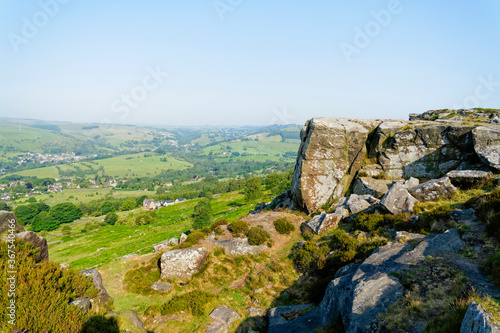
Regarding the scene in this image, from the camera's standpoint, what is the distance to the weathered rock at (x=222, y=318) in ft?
49.4

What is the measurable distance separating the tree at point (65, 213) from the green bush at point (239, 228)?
146 meters

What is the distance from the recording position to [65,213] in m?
132

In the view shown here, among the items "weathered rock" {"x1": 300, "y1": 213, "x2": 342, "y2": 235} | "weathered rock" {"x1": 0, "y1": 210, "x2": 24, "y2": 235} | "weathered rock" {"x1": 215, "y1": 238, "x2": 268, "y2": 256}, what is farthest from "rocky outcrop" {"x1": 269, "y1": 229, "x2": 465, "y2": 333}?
"weathered rock" {"x1": 0, "y1": 210, "x2": 24, "y2": 235}

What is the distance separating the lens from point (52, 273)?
48.6ft

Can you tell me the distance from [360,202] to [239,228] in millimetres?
14298

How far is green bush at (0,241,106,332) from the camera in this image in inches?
413

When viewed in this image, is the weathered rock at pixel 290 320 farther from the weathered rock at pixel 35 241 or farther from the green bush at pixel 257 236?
the weathered rock at pixel 35 241

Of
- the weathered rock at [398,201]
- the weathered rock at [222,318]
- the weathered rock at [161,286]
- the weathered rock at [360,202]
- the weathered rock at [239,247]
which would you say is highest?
the weathered rock at [398,201]

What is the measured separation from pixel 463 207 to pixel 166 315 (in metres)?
24.8

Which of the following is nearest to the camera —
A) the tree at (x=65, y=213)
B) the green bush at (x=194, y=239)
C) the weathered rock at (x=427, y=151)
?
the green bush at (x=194, y=239)

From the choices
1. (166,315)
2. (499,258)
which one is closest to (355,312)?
(499,258)

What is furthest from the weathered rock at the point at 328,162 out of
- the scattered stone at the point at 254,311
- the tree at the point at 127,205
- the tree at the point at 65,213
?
the tree at the point at 127,205

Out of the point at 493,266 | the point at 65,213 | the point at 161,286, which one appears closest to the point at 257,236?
the point at 161,286

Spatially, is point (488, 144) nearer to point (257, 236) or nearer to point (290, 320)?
point (257, 236)
